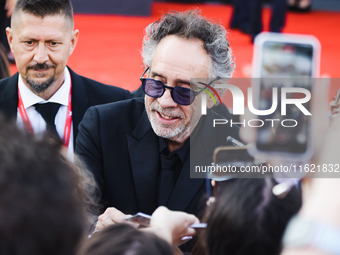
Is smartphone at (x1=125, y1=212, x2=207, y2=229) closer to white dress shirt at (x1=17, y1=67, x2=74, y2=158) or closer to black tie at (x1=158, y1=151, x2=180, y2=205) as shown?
black tie at (x1=158, y1=151, x2=180, y2=205)

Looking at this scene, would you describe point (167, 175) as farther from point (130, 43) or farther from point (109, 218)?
point (130, 43)

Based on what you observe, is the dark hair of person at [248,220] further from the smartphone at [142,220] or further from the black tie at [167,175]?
the black tie at [167,175]

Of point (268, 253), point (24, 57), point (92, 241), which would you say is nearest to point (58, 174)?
point (92, 241)

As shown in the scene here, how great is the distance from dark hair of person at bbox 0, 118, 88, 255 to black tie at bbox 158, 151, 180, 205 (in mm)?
1254

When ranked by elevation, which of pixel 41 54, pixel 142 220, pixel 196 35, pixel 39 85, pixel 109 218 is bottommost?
pixel 109 218

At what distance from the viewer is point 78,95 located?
106 inches

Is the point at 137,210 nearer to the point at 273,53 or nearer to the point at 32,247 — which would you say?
the point at 273,53

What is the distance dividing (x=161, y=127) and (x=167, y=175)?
19 cm

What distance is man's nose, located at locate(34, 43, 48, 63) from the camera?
262 centimetres

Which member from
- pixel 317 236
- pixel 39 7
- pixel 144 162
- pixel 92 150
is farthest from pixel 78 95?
pixel 317 236

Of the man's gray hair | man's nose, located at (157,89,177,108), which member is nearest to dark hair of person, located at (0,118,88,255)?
man's nose, located at (157,89,177,108)

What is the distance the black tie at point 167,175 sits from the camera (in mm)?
2130

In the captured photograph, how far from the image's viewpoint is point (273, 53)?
1351 millimetres

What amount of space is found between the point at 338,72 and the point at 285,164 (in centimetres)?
577
